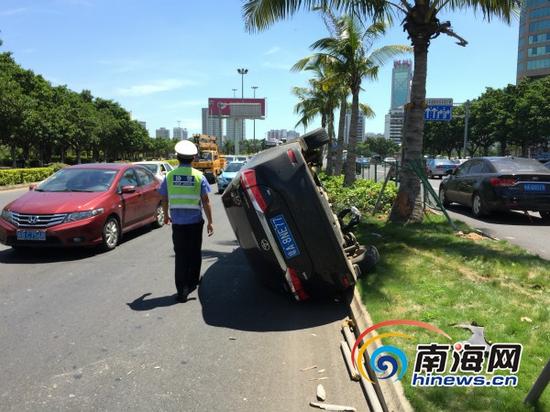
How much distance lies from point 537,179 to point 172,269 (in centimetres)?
855

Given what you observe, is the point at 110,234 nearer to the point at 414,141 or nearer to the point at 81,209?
the point at 81,209

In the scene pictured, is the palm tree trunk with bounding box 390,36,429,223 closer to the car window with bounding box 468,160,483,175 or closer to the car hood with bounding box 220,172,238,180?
the car window with bounding box 468,160,483,175

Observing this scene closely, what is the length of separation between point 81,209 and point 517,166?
9878mm

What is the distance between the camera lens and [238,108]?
3039 inches

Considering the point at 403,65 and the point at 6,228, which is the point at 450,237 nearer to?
the point at 6,228

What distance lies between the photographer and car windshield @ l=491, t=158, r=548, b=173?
1180 centimetres

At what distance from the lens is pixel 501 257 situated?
22.2 ft

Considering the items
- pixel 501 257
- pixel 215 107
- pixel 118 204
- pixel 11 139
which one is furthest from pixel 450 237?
pixel 215 107

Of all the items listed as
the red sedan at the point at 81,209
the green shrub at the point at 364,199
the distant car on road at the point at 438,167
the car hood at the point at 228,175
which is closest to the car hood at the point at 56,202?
the red sedan at the point at 81,209

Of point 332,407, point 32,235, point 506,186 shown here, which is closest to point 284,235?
point 332,407

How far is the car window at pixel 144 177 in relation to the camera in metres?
10.5

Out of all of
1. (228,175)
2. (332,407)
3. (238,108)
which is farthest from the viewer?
(238,108)

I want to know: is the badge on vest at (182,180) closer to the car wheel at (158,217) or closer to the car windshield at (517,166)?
the car wheel at (158,217)

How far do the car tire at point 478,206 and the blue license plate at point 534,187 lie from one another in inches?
44.2
